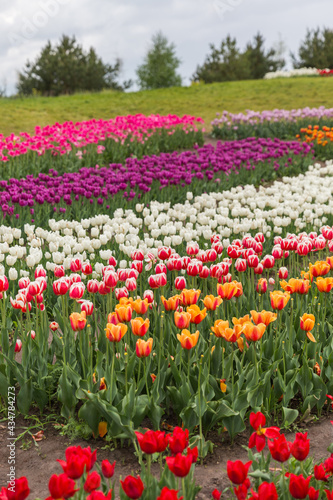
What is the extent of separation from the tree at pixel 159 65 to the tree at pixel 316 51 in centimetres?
1150

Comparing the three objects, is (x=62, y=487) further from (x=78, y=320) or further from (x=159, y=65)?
(x=159, y=65)

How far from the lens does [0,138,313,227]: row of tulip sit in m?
7.90

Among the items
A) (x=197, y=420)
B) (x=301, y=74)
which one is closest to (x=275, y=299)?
(x=197, y=420)

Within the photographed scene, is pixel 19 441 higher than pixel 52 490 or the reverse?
the reverse

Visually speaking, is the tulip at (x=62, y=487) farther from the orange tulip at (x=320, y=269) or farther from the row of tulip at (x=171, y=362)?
the orange tulip at (x=320, y=269)

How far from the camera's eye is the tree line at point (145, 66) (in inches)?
1491

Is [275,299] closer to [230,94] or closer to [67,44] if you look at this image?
[230,94]

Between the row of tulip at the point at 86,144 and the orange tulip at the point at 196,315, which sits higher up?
the row of tulip at the point at 86,144

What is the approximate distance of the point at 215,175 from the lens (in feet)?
34.8

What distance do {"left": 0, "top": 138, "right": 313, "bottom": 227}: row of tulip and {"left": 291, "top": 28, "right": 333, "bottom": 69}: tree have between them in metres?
32.8

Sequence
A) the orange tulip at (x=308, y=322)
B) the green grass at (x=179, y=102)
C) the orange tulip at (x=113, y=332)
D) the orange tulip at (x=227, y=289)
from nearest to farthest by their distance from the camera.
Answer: the orange tulip at (x=113, y=332), the orange tulip at (x=308, y=322), the orange tulip at (x=227, y=289), the green grass at (x=179, y=102)

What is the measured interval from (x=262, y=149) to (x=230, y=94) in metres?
15.5

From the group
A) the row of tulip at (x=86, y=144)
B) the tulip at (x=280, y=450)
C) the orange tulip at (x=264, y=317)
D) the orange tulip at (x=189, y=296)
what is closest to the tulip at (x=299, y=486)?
the tulip at (x=280, y=450)

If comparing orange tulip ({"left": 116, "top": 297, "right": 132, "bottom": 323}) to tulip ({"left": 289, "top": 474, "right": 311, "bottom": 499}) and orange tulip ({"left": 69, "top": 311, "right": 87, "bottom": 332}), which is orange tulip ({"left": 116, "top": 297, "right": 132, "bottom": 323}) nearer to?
orange tulip ({"left": 69, "top": 311, "right": 87, "bottom": 332})
